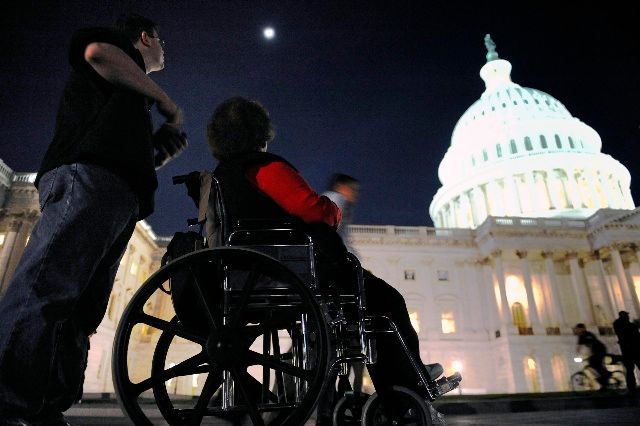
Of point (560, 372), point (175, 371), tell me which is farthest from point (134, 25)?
point (560, 372)

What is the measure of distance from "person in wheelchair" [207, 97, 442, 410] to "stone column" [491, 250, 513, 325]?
126 feet

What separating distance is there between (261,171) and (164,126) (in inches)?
28.3

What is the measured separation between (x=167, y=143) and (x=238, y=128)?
54cm

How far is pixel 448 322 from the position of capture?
39.6m

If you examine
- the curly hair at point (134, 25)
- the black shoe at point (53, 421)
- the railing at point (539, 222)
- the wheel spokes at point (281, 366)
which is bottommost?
the black shoe at point (53, 421)

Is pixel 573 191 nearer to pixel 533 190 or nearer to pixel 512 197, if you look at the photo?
pixel 533 190

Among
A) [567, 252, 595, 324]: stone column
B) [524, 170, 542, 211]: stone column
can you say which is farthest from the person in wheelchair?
[524, 170, 542, 211]: stone column

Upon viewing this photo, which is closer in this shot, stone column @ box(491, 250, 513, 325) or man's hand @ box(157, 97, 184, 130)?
man's hand @ box(157, 97, 184, 130)

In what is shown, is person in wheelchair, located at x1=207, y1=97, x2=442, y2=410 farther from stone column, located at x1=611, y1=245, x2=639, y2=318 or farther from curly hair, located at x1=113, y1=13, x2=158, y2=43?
stone column, located at x1=611, y1=245, x2=639, y2=318

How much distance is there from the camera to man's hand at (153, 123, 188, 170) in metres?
2.85

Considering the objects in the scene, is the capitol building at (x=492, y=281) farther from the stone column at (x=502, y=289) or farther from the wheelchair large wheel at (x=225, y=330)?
the wheelchair large wheel at (x=225, y=330)

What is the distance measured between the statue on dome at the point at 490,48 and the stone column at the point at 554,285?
60.7 meters

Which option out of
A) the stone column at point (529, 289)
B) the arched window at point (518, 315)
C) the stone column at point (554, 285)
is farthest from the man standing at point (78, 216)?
the stone column at point (554, 285)

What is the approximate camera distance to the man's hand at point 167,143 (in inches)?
112
